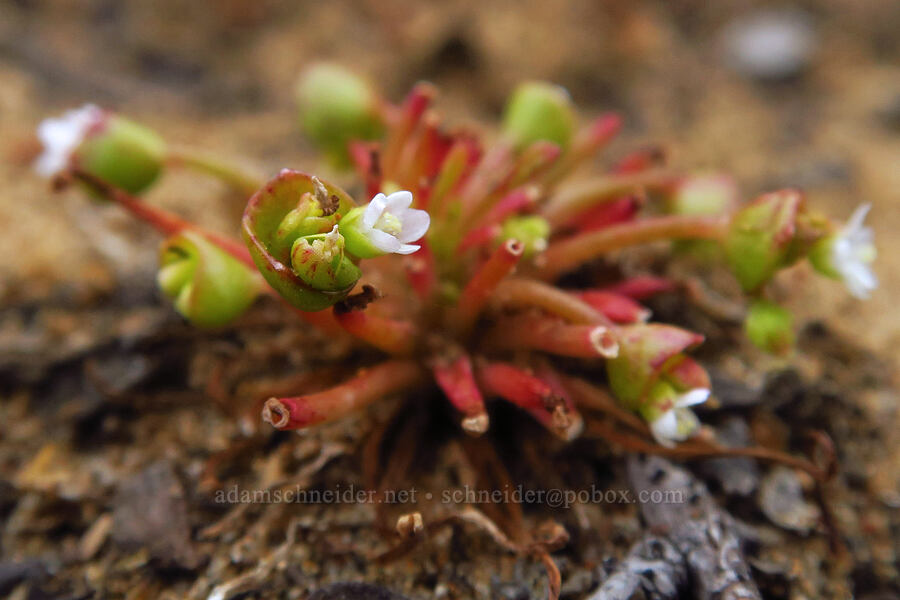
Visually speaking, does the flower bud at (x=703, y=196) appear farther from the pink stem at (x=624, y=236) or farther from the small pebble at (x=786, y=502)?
the small pebble at (x=786, y=502)

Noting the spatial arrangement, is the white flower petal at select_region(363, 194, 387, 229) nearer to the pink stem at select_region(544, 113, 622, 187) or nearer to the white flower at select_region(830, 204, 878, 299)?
the pink stem at select_region(544, 113, 622, 187)

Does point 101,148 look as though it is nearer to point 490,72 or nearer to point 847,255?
point 490,72

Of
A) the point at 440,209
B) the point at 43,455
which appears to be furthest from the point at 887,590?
the point at 43,455

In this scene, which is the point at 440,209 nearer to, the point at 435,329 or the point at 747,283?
the point at 435,329

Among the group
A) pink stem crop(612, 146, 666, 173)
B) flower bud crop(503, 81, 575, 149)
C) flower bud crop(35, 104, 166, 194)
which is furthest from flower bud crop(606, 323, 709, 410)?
flower bud crop(35, 104, 166, 194)

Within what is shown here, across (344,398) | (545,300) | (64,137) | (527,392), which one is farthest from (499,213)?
(64,137)

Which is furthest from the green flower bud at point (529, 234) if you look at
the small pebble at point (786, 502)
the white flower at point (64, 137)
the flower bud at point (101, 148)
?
the white flower at point (64, 137)
